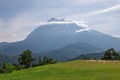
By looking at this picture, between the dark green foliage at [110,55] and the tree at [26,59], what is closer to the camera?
the dark green foliage at [110,55]

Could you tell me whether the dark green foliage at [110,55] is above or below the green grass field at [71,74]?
above

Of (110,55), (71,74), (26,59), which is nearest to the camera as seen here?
(71,74)

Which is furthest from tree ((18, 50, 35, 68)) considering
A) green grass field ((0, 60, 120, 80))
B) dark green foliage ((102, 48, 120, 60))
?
green grass field ((0, 60, 120, 80))

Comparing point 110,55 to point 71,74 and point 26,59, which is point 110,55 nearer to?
point 26,59

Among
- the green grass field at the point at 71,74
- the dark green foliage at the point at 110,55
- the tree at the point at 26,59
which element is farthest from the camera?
the tree at the point at 26,59

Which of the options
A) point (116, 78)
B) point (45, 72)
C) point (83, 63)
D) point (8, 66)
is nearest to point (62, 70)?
point (45, 72)

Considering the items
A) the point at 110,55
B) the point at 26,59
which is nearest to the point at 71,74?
the point at 26,59

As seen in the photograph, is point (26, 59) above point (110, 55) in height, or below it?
above

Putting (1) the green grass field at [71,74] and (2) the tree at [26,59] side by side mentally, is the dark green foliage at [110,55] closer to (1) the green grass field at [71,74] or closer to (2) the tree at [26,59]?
(2) the tree at [26,59]

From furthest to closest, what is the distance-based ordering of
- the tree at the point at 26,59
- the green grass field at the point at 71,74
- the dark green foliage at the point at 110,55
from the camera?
the tree at the point at 26,59, the dark green foliage at the point at 110,55, the green grass field at the point at 71,74

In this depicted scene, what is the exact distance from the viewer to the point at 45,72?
60844mm

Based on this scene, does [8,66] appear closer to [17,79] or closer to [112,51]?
[112,51]

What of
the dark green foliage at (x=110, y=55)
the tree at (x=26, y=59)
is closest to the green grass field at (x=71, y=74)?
the dark green foliage at (x=110, y=55)

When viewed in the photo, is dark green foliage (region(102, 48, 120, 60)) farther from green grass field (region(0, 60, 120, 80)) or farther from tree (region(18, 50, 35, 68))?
green grass field (region(0, 60, 120, 80))
